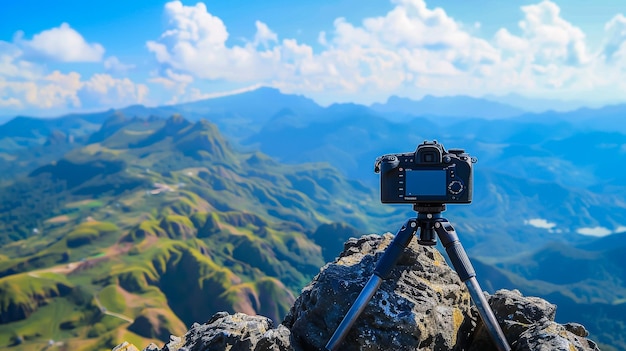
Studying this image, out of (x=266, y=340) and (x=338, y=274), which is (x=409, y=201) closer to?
(x=338, y=274)

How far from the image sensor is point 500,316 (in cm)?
782

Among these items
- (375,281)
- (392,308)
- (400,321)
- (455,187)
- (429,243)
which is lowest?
(400,321)

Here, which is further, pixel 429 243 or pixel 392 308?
pixel 429 243

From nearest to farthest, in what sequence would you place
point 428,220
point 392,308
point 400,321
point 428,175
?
point 428,175 → point 400,321 → point 392,308 → point 428,220

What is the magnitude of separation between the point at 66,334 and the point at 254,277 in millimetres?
81720

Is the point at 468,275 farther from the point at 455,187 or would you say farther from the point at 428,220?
the point at 455,187

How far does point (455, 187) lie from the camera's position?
6.74m

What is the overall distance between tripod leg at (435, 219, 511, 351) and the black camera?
1.85 feet

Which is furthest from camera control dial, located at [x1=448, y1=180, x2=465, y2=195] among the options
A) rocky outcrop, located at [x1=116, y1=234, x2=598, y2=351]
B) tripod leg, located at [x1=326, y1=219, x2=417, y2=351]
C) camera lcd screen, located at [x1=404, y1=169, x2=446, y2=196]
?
rocky outcrop, located at [x1=116, y1=234, x2=598, y2=351]

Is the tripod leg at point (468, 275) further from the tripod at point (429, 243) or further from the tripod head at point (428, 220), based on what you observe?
the tripod head at point (428, 220)

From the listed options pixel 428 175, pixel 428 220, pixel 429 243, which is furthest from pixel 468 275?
pixel 428 175

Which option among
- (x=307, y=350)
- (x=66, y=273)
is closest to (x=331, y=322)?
(x=307, y=350)

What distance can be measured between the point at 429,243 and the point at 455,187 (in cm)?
114

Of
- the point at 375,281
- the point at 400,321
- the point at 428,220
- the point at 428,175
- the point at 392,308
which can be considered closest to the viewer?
the point at 375,281
